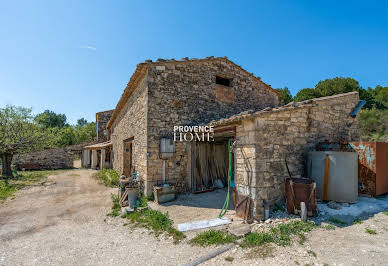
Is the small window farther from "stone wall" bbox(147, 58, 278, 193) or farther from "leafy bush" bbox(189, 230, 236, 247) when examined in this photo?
"leafy bush" bbox(189, 230, 236, 247)

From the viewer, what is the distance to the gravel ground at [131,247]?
125 inches

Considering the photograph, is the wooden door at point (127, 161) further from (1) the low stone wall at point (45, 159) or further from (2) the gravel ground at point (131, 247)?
(1) the low stone wall at point (45, 159)

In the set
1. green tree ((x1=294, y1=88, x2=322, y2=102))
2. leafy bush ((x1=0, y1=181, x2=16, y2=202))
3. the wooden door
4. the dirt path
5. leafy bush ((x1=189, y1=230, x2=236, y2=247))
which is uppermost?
green tree ((x1=294, y1=88, x2=322, y2=102))

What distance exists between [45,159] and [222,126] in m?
19.2

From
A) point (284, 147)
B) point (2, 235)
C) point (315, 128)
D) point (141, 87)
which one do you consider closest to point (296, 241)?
point (284, 147)

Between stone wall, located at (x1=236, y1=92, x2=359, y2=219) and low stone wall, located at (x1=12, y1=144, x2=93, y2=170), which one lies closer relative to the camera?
stone wall, located at (x1=236, y1=92, x2=359, y2=219)

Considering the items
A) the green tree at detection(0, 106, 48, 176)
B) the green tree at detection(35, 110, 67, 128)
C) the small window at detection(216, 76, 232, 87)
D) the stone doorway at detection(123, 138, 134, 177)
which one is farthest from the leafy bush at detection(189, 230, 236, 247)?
the green tree at detection(35, 110, 67, 128)

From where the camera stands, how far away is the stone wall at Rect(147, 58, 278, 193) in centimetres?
705

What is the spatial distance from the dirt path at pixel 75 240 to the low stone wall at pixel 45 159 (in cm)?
1263

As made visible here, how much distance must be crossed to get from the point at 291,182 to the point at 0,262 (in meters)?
6.10

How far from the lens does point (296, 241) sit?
3.63m

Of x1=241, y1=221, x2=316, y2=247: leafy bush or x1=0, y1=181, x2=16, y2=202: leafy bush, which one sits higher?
x1=241, y1=221, x2=316, y2=247: leafy bush

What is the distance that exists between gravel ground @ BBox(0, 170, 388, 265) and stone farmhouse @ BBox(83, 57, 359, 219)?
1.41 meters

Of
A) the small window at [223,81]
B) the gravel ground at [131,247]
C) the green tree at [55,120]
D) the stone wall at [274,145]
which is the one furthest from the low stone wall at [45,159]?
the green tree at [55,120]
